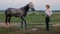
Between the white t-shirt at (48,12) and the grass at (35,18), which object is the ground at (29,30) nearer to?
the grass at (35,18)

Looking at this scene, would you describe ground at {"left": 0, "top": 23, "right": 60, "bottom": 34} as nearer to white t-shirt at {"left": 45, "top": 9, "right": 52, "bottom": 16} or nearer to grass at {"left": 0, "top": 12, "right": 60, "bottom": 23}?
grass at {"left": 0, "top": 12, "right": 60, "bottom": 23}

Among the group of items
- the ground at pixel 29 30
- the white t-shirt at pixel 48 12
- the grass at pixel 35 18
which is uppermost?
the white t-shirt at pixel 48 12

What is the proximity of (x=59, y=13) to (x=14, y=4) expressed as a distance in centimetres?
75

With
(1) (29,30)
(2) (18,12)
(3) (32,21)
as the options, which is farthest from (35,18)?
(2) (18,12)

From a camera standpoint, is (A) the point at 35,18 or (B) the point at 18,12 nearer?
(A) the point at 35,18

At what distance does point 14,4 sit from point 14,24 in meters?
0.33

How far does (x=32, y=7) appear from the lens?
14570 millimetres

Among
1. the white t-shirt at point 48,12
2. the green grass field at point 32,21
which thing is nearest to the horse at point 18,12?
the green grass field at point 32,21

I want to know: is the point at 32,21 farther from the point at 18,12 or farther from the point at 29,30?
the point at 18,12

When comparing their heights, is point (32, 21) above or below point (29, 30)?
above

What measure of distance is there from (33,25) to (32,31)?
109mm

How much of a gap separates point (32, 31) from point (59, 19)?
19.0 inches

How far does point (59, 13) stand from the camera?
14570 millimetres

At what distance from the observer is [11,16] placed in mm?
14664
